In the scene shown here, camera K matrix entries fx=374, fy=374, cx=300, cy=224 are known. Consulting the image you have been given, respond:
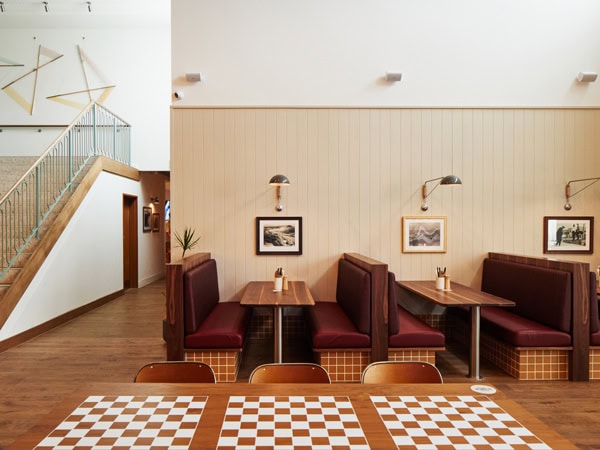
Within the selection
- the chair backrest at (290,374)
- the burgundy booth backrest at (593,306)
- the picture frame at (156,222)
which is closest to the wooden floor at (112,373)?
the burgundy booth backrest at (593,306)

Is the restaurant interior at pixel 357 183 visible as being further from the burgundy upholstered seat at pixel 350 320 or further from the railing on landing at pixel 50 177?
the railing on landing at pixel 50 177

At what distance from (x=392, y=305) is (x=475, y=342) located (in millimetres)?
918

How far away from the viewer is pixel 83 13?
803 centimetres

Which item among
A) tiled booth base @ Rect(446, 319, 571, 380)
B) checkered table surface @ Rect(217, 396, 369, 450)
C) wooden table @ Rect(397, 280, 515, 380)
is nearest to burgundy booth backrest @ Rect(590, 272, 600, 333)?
tiled booth base @ Rect(446, 319, 571, 380)

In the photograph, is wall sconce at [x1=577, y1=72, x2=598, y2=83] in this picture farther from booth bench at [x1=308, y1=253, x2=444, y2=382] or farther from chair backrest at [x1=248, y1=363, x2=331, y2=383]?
chair backrest at [x1=248, y1=363, x2=331, y2=383]

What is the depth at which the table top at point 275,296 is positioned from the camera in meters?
3.49

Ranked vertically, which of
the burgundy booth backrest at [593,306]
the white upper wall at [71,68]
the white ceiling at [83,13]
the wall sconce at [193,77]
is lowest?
the burgundy booth backrest at [593,306]

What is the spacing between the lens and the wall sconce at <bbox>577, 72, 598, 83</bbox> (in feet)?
16.1

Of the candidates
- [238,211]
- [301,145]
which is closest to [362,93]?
[301,145]

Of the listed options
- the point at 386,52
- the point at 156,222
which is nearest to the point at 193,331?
the point at 386,52

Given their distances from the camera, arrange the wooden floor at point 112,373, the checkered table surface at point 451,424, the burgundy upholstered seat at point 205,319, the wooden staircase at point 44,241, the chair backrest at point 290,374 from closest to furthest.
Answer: the checkered table surface at point 451,424 < the chair backrest at point 290,374 < the wooden floor at point 112,373 < the burgundy upholstered seat at point 205,319 < the wooden staircase at point 44,241

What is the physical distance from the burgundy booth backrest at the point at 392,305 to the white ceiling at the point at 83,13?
7.54 m

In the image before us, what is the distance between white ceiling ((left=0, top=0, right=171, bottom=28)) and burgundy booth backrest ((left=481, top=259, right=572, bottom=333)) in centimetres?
805

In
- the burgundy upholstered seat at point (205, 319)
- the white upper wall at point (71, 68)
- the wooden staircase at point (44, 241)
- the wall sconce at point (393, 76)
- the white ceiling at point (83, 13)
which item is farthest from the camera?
the white upper wall at point (71, 68)
